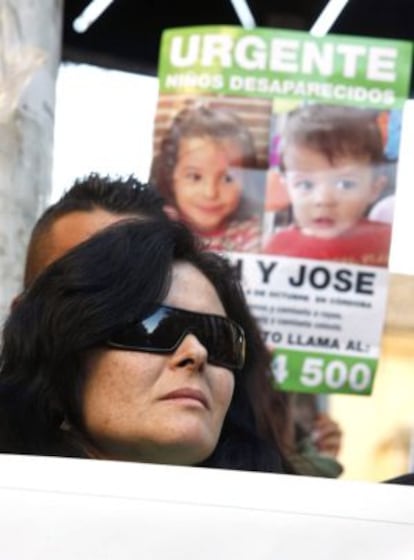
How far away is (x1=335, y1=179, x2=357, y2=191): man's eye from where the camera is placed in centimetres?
381

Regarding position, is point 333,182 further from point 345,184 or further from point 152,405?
point 152,405

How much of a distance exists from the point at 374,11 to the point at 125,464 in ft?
7.82

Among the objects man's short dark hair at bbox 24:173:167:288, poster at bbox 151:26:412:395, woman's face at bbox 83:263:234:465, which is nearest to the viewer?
woman's face at bbox 83:263:234:465

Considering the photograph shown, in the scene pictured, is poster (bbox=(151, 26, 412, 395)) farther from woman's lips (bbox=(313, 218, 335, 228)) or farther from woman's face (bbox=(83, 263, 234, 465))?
woman's face (bbox=(83, 263, 234, 465))

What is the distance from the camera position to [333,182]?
381cm

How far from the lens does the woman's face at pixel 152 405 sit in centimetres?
249

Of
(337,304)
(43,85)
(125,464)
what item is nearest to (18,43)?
(43,85)

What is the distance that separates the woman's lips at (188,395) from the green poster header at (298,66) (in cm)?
148

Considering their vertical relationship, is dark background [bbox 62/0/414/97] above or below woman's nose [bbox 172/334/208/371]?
above

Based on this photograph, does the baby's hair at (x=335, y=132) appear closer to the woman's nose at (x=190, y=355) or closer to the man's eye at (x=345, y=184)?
the man's eye at (x=345, y=184)

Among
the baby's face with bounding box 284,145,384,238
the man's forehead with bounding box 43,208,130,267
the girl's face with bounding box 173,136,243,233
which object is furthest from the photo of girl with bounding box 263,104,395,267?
the man's forehead with bounding box 43,208,130,267

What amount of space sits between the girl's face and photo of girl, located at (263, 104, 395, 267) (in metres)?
0.15

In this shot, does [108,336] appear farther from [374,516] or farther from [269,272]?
[269,272]

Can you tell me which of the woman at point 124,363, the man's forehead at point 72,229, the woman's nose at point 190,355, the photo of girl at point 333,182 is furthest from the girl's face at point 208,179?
the woman's nose at point 190,355
